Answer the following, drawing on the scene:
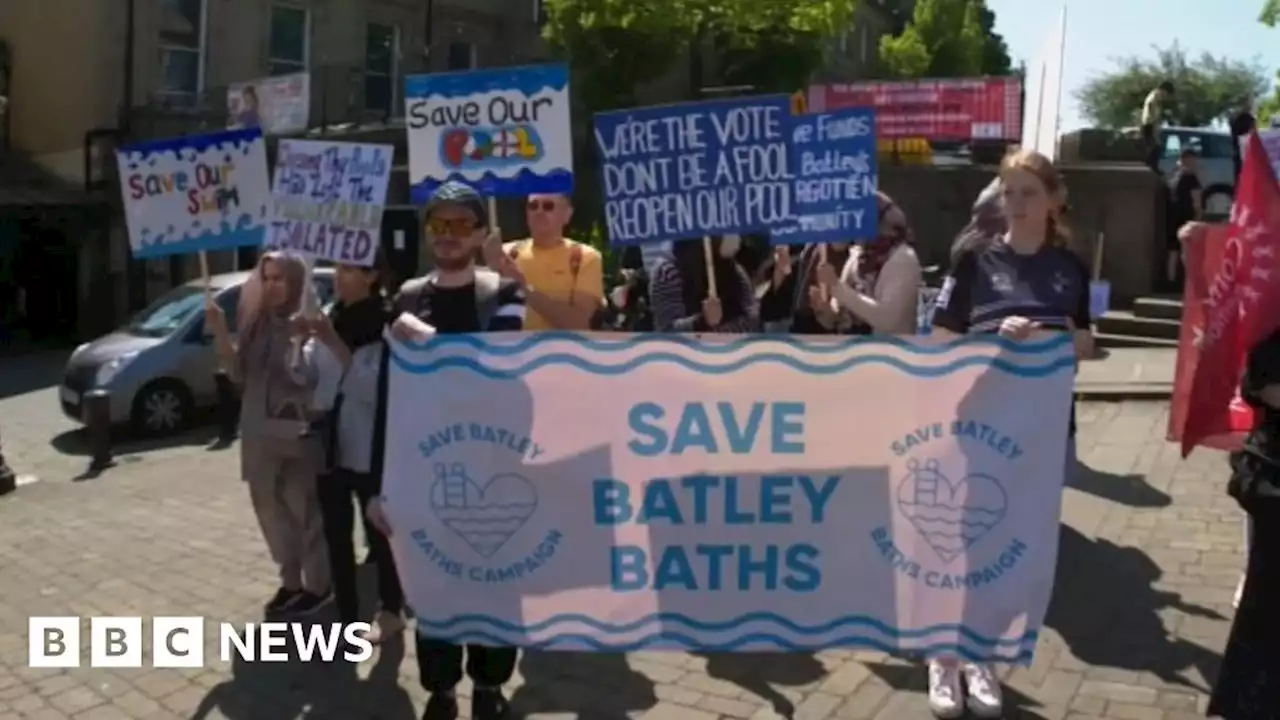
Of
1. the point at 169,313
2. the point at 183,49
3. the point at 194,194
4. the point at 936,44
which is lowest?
the point at 169,313

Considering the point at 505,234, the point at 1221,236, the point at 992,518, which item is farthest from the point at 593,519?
the point at 505,234

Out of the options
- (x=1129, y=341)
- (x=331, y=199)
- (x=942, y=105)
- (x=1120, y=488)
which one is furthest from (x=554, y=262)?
(x=942, y=105)

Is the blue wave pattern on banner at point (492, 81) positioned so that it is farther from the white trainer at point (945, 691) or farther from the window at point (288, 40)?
the window at point (288, 40)

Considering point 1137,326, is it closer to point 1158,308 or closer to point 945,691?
point 1158,308

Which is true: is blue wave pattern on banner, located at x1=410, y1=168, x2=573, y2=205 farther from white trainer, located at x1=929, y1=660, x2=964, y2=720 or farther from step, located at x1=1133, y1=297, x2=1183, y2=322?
step, located at x1=1133, y1=297, x2=1183, y2=322

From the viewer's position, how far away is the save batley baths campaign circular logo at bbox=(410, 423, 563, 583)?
169 inches

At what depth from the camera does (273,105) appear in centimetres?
2233

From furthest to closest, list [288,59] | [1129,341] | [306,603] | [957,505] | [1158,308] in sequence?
[288,59]
[1158,308]
[1129,341]
[306,603]
[957,505]

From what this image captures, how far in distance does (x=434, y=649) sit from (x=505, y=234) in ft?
55.1

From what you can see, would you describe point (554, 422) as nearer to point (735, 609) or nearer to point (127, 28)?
point (735, 609)

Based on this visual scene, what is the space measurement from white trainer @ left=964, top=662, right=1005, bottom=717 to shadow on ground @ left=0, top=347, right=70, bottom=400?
15.0 m

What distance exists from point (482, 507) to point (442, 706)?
0.78 metres

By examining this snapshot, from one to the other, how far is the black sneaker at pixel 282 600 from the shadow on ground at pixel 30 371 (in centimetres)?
1228

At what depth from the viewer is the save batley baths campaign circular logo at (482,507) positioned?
14.1 ft
